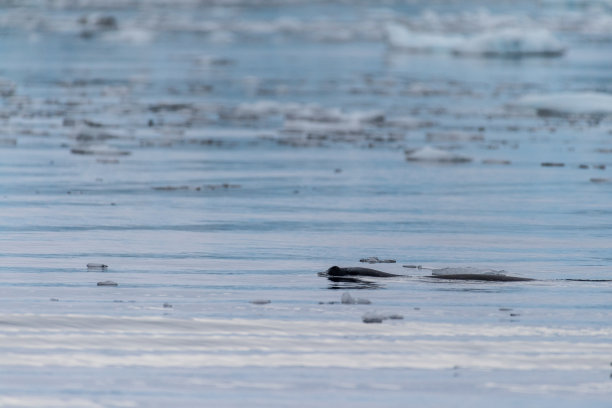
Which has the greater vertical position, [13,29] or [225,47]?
[13,29]

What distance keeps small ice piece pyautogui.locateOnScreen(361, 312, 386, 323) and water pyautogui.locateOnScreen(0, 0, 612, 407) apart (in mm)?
83

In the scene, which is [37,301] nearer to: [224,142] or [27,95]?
[224,142]

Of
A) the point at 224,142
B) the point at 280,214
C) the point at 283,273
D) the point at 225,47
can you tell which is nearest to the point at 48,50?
the point at 225,47

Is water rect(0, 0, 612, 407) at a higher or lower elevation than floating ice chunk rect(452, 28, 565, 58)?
lower

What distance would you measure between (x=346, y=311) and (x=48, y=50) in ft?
110

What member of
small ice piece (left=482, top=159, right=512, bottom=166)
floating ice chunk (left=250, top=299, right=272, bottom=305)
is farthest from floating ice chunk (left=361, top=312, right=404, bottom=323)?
small ice piece (left=482, top=159, right=512, bottom=166)

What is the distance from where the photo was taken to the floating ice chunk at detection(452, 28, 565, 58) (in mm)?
36094

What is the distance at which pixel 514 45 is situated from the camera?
36688mm

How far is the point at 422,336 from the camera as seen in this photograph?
5.86 meters

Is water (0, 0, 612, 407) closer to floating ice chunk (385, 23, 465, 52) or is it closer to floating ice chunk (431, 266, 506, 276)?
floating ice chunk (431, 266, 506, 276)

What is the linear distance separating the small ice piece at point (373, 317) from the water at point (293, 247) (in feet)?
0.27

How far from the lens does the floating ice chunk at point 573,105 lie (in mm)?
18438

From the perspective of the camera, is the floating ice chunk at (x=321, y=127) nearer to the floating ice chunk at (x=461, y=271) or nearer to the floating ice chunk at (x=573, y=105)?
the floating ice chunk at (x=573, y=105)

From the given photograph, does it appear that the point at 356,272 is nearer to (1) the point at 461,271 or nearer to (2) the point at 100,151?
(1) the point at 461,271
